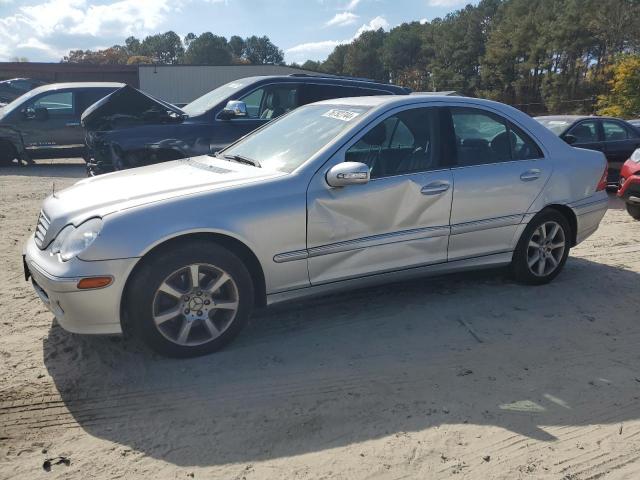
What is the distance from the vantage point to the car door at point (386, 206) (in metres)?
3.91

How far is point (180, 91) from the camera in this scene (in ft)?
121

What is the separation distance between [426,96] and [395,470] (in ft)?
10.1

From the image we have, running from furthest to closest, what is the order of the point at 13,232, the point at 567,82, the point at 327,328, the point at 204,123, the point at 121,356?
1. the point at 567,82
2. the point at 204,123
3. the point at 13,232
4. the point at 327,328
5. the point at 121,356

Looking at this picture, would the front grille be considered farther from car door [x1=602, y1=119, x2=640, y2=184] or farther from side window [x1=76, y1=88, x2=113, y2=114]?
car door [x1=602, y1=119, x2=640, y2=184]

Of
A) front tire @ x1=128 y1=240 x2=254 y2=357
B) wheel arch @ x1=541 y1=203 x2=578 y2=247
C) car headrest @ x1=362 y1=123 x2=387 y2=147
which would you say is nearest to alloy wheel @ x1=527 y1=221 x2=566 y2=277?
wheel arch @ x1=541 y1=203 x2=578 y2=247

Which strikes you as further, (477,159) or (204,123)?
(204,123)

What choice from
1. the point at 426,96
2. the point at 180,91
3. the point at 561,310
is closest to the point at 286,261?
the point at 426,96

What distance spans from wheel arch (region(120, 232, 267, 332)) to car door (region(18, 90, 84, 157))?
10.2 meters

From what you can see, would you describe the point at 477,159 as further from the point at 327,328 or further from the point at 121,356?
the point at 121,356

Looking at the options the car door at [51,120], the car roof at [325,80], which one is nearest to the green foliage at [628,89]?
the car roof at [325,80]

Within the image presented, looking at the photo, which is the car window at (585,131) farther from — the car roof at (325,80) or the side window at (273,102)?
the side window at (273,102)

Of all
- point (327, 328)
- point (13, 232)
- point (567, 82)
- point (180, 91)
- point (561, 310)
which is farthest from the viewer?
point (567, 82)

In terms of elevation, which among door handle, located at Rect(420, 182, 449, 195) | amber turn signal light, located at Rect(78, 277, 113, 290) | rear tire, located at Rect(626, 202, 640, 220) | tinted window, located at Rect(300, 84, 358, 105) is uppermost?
tinted window, located at Rect(300, 84, 358, 105)

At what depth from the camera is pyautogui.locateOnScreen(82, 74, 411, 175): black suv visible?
7070 millimetres
